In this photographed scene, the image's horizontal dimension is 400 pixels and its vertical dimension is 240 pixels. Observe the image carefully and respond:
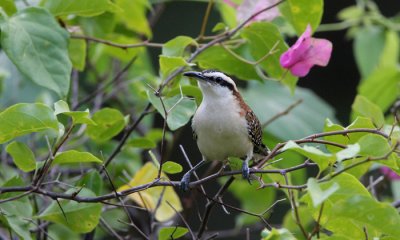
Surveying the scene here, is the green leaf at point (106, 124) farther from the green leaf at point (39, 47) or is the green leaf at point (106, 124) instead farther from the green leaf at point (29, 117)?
the green leaf at point (29, 117)

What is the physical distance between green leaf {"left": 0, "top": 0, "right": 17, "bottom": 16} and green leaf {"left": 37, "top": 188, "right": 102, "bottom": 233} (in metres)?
0.68

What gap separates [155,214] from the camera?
2.70 metres

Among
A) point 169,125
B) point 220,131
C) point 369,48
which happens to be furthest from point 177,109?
point 369,48

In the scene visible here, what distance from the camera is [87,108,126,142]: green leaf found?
2.66 m

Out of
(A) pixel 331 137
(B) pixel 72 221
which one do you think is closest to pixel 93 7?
(B) pixel 72 221

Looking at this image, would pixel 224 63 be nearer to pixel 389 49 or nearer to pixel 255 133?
pixel 255 133

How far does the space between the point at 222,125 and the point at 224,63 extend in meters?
0.25

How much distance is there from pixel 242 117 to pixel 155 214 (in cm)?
55

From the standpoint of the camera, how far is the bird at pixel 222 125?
286 cm

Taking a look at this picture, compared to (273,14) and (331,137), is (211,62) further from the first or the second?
(331,137)

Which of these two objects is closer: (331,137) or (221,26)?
(331,137)

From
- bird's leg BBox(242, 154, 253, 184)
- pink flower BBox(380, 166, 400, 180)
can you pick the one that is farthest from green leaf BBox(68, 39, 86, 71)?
pink flower BBox(380, 166, 400, 180)

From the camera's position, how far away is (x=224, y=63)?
2.82 m

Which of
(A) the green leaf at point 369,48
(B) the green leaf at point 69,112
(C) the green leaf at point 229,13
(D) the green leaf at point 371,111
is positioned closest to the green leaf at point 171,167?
(B) the green leaf at point 69,112
